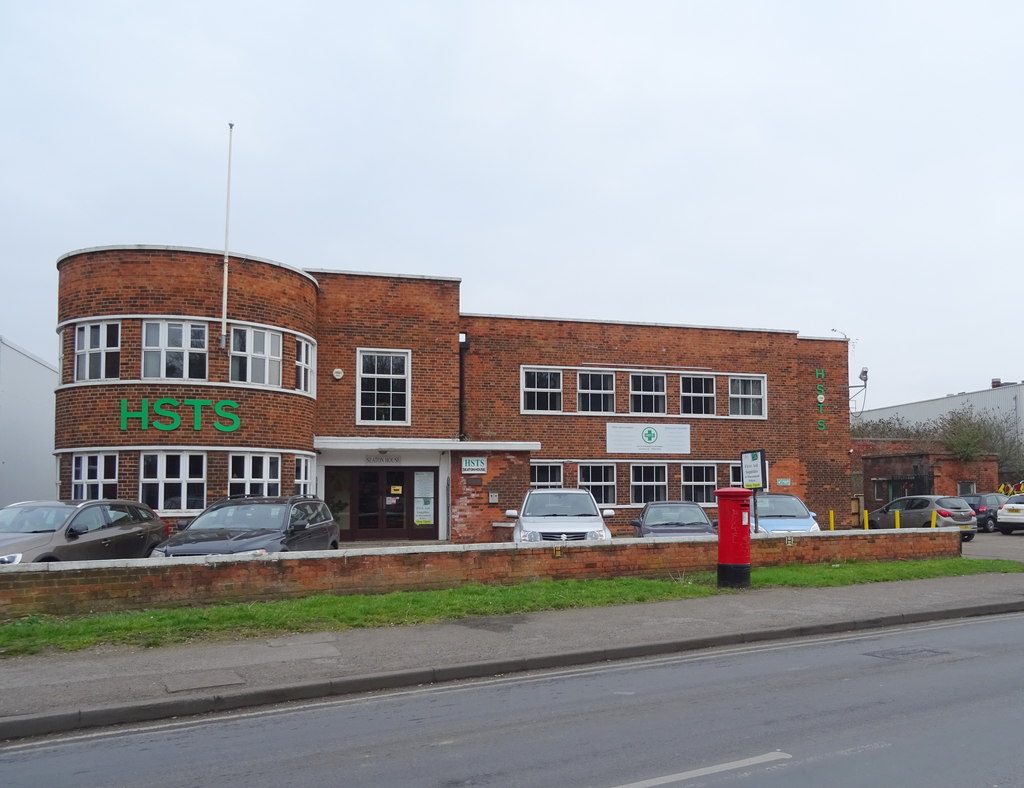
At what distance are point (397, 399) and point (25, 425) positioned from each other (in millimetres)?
17272

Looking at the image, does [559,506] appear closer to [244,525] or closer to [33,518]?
[244,525]

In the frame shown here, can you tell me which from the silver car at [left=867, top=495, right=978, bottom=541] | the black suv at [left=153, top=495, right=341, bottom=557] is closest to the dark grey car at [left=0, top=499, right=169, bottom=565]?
the black suv at [left=153, top=495, right=341, bottom=557]

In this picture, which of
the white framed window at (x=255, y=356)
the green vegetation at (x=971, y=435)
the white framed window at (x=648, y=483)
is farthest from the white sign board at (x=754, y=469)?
the green vegetation at (x=971, y=435)

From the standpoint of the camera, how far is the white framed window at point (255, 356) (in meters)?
22.1

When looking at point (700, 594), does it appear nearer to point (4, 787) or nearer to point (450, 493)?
point (4, 787)

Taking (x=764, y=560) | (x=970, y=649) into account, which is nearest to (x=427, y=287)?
(x=764, y=560)

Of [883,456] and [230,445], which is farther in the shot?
[883,456]

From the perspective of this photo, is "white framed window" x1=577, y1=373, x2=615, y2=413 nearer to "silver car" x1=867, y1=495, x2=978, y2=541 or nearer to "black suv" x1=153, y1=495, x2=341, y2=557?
"silver car" x1=867, y1=495, x2=978, y2=541

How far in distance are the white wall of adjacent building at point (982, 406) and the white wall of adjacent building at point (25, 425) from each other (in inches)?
1702

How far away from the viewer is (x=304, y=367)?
2397 centimetres

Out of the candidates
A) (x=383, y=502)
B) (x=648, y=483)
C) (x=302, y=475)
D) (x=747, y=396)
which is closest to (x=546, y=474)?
(x=648, y=483)

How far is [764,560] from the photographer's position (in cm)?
1609

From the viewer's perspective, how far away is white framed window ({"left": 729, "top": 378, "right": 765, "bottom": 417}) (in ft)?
97.8

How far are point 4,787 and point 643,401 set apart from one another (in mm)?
24291
